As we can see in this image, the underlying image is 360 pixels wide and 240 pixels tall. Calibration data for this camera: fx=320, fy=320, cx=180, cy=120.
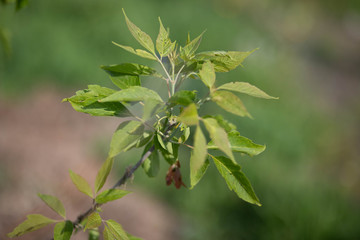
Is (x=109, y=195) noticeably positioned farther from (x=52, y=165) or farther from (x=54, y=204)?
(x=52, y=165)

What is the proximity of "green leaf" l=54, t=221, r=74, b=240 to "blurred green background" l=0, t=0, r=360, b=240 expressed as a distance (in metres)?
0.81

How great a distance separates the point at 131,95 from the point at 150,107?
0.12 feet

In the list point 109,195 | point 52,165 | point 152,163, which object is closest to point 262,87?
point 52,165

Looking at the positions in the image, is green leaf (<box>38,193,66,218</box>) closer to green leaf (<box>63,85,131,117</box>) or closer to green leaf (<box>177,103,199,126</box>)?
green leaf (<box>63,85,131,117</box>)

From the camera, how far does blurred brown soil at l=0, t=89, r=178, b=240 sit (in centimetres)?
191

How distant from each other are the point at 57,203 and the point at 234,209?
1.99 metres

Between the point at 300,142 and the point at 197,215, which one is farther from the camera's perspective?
the point at 300,142

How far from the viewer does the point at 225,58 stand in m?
0.54

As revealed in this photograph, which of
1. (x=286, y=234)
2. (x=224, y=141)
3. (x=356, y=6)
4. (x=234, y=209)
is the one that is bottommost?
(x=234, y=209)

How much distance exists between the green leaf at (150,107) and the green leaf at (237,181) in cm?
16

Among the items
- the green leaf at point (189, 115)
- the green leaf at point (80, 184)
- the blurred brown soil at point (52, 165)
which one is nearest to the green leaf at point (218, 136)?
the green leaf at point (189, 115)

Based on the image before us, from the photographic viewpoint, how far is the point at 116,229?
23.3 inches

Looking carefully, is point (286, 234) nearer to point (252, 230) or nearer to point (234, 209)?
point (252, 230)

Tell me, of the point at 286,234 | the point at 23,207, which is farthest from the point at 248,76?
the point at 23,207
